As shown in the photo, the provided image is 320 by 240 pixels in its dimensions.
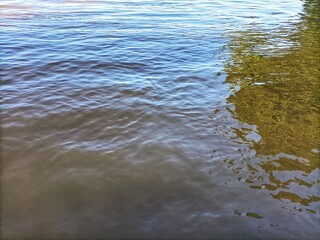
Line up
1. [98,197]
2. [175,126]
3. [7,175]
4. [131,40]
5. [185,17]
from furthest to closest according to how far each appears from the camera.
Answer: [185,17] < [131,40] < [175,126] < [7,175] < [98,197]

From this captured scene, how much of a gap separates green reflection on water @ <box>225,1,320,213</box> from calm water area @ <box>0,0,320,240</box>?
3 cm

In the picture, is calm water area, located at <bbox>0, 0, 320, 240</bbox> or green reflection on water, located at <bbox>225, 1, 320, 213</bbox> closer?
calm water area, located at <bbox>0, 0, 320, 240</bbox>

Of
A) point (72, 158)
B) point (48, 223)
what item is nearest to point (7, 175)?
point (72, 158)

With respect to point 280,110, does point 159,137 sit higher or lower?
lower

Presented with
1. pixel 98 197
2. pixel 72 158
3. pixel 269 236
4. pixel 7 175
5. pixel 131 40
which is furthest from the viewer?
pixel 131 40

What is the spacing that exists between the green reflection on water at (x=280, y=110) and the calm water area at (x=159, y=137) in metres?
0.03

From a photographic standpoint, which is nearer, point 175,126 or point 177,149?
point 177,149

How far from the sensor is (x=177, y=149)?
5.78m

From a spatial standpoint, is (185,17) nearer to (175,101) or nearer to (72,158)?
(175,101)

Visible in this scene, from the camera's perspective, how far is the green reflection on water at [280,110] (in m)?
4.98

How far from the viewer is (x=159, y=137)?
6.14m

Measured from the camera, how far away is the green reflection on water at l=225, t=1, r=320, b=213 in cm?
498

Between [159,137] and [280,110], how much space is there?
289 centimetres

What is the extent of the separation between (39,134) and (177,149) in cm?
264
